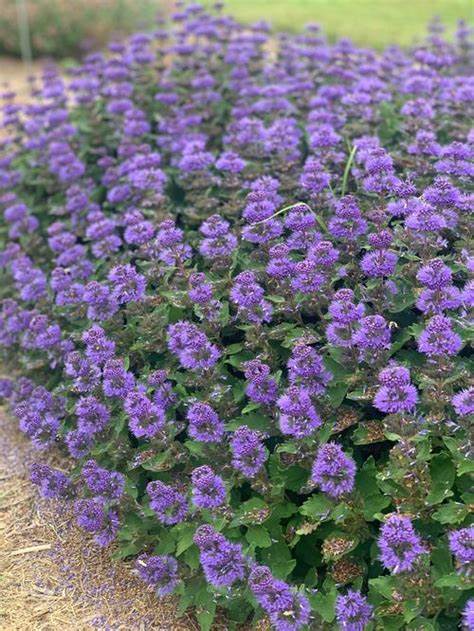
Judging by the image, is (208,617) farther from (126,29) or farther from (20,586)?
(126,29)

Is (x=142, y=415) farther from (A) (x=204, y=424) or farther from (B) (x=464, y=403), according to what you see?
(B) (x=464, y=403)

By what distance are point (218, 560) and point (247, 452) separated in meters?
0.39

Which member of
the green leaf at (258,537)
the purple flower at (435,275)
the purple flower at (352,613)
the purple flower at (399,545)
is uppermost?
the purple flower at (435,275)

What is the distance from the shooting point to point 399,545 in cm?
241

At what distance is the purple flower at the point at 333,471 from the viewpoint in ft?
8.56

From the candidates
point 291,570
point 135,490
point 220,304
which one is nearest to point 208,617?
point 291,570

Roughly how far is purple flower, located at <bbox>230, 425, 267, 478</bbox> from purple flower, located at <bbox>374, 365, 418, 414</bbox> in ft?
1.53

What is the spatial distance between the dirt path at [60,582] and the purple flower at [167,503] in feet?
1.42

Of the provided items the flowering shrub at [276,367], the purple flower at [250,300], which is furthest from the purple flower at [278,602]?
the purple flower at [250,300]

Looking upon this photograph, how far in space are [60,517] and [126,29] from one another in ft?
34.5

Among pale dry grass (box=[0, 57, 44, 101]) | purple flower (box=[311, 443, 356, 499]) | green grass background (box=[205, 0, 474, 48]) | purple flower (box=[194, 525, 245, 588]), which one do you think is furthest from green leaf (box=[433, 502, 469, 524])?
pale dry grass (box=[0, 57, 44, 101])

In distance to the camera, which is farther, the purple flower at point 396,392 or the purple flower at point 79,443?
the purple flower at point 79,443

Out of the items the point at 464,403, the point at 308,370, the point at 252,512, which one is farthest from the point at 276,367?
the point at 464,403

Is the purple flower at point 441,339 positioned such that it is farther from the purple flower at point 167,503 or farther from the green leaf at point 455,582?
the purple flower at point 167,503
